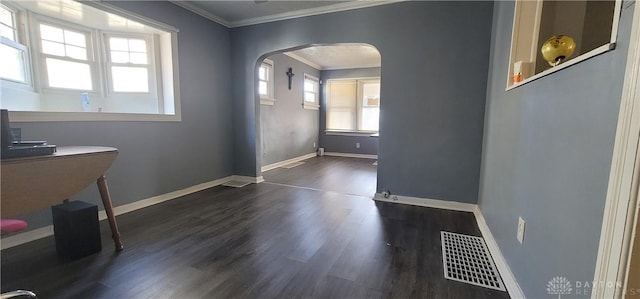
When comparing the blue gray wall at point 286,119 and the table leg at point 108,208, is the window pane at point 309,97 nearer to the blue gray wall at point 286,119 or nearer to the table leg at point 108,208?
the blue gray wall at point 286,119

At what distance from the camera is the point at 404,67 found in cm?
296

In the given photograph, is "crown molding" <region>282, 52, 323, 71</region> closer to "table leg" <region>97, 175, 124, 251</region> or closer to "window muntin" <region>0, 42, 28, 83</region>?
"window muntin" <region>0, 42, 28, 83</region>

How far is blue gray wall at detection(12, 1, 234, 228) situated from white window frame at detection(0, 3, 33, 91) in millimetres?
438

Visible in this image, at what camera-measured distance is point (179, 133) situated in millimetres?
3230

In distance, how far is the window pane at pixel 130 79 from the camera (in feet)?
9.40

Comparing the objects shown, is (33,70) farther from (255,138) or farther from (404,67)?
(404,67)

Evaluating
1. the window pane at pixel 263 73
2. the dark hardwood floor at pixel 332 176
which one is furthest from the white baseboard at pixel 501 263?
the window pane at pixel 263 73

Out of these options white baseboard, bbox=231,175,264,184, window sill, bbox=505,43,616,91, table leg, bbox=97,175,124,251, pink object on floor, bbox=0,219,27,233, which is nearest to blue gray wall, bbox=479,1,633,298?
window sill, bbox=505,43,616,91

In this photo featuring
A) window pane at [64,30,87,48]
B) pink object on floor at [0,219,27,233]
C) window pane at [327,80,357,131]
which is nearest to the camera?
pink object on floor at [0,219,27,233]

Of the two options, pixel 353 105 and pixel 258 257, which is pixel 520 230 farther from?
pixel 353 105

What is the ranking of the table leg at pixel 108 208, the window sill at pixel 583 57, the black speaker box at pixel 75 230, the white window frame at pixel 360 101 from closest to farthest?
1. the window sill at pixel 583 57
2. the black speaker box at pixel 75 230
3. the table leg at pixel 108 208
4. the white window frame at pixel 360 101

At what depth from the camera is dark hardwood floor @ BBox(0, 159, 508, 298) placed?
1513 mm

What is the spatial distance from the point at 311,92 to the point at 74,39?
4.72 m

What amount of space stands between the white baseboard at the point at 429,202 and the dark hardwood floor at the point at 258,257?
111 millimetres
